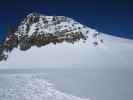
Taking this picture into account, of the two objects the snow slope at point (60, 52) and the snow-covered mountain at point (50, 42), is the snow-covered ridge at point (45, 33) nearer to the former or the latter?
the snow-covered mountain at point (50, 42)

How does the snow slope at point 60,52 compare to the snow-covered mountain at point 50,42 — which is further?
the snow-covered mountain at point 50,42

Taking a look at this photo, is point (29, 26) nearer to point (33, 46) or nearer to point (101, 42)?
point (33, 46)

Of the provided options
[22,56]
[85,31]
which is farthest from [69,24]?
[22,56]

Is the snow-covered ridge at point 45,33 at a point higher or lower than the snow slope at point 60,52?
higher

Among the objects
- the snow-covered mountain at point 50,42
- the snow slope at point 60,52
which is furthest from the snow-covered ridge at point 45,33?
the snow slope at point 60,52

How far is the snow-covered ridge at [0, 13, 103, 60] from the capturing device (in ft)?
218

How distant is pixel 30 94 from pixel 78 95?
2.58 m

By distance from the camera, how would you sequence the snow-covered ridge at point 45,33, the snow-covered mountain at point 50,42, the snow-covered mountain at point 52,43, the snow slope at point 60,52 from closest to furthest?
1. the snow slope at point 60,52
2. the snow-covered mountain at point 52,43
3. the snow-covered mountain at point 50,42
4. the snow-covered ridge at point 45,33

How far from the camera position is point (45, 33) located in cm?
7106

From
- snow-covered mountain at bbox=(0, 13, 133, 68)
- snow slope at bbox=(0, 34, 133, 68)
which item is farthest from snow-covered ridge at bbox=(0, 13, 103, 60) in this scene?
snow slope at bbox=(0, 34, 133, 68)

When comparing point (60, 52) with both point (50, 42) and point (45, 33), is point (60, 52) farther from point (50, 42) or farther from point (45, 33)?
point (45, 33)

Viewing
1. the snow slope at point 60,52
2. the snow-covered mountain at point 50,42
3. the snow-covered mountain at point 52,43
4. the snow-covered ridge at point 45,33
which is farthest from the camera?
the snow-covered ridge at point 45,33

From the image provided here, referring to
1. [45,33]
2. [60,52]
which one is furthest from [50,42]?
[60,52]

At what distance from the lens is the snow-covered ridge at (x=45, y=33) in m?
66.5
